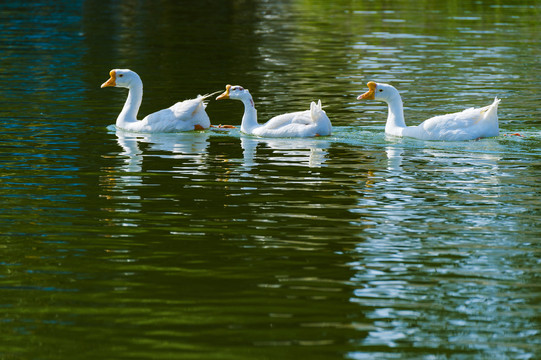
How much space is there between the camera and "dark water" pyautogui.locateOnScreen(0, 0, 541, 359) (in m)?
9.32

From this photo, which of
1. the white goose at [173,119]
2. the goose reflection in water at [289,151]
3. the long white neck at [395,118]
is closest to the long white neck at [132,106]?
the white goose at [173,119]

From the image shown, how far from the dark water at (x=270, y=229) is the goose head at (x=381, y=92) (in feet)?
2.64

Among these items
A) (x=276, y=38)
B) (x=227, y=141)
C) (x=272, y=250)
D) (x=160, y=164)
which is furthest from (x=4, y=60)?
(x=272, y=250)

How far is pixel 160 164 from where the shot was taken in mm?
17875

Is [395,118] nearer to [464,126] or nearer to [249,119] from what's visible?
[464,126]

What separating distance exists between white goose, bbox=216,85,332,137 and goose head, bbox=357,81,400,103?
1.20 m

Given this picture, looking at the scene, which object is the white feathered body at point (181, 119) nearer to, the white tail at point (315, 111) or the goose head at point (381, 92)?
the white tail at point (315, 111)

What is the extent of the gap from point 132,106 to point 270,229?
10.0m

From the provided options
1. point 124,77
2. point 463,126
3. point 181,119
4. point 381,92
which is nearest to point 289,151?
point 381,92

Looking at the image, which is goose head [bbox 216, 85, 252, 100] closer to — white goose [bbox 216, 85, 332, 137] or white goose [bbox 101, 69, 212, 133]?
white goose [bbox 216, 85, 332, 137]

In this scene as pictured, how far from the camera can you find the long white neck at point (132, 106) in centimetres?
2212

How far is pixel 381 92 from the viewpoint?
21.0 meters

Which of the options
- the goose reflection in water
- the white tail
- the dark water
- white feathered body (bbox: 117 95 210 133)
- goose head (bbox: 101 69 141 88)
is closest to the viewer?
the dark water

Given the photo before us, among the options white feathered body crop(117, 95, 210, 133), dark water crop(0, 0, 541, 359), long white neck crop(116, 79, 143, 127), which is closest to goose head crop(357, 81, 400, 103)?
dark water crop(0, 0, 541, 359)
